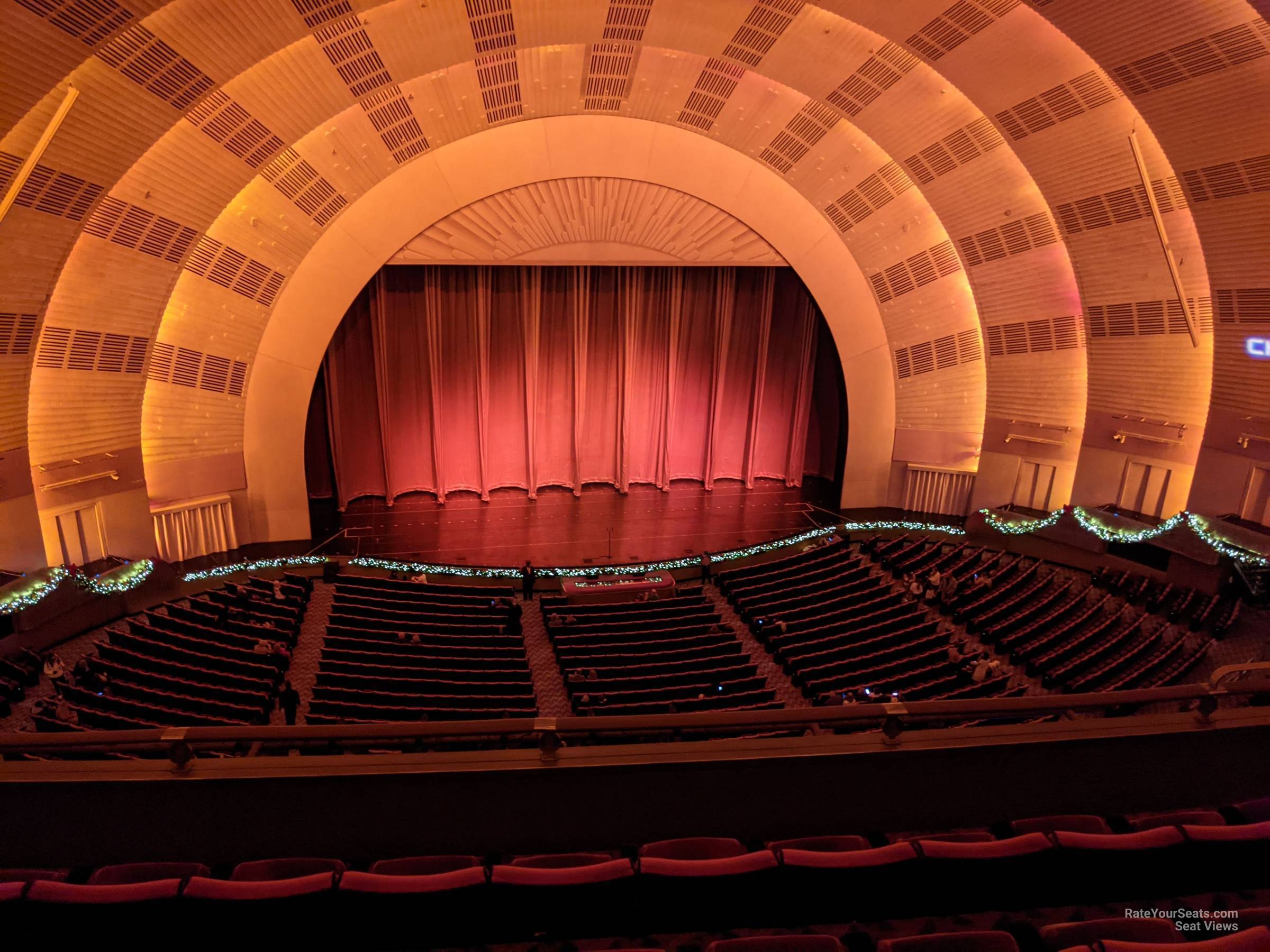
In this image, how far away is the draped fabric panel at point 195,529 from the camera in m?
16.0

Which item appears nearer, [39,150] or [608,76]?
[39,150]

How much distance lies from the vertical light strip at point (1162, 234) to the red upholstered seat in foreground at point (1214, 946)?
12.8 meters

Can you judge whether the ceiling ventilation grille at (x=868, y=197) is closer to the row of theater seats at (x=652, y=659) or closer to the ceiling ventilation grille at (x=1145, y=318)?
the ceiling ventilation grille at (x=1145, y=318)

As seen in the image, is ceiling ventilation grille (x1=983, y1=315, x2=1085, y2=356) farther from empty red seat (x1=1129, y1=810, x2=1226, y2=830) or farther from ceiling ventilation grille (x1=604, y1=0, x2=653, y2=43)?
empty red seat (x1=1129, y1=810, x2=1226, y2=830)

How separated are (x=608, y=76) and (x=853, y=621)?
419 inches

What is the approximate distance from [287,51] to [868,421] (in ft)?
45.7

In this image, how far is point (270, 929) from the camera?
324cm

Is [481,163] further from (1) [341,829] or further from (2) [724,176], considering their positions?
(1) [341,829]

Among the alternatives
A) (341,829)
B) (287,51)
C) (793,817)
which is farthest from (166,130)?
(793,817)

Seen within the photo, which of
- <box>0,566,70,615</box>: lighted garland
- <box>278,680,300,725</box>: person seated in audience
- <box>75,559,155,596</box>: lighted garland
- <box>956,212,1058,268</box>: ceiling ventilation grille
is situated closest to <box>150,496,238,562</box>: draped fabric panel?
<box>75,559,155,596</box>: lighted garland

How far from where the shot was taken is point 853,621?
13.3 m

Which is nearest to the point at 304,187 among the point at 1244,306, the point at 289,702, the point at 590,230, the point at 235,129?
the point at 235,129

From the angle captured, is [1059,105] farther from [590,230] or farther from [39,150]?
[39,150]

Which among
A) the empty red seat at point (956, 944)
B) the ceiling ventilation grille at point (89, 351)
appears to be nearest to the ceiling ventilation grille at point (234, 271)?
the ceiling ventilation grille at point (89, 351)
